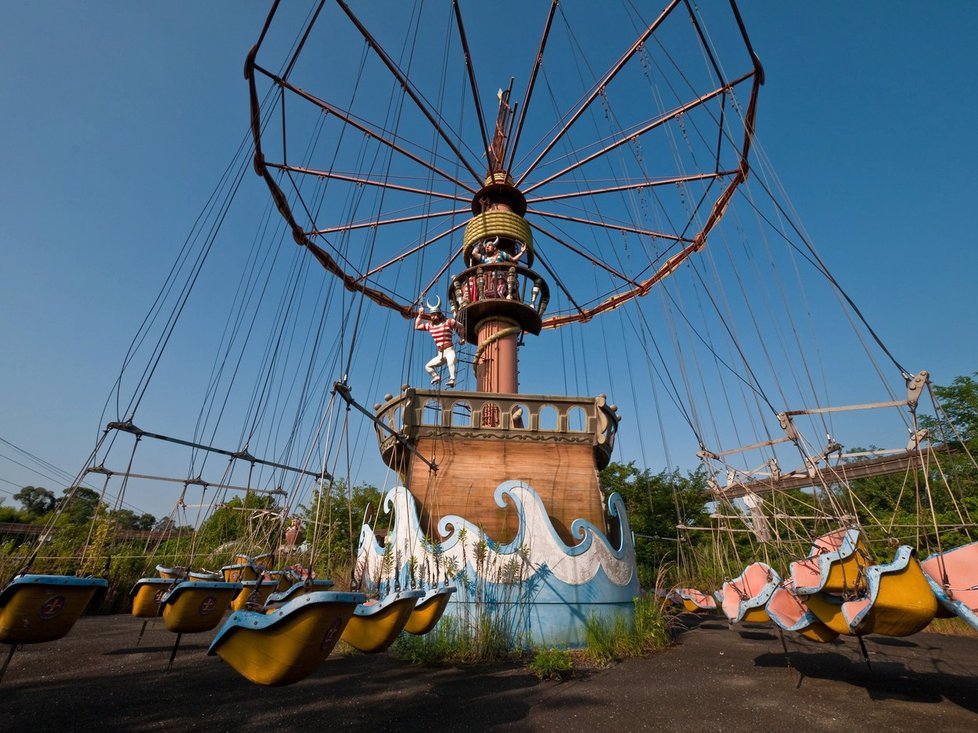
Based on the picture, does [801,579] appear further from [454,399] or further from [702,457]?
[454,399]

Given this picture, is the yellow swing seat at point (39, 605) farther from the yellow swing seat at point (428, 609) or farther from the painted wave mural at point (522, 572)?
the painted wave mural at point (522, 572)

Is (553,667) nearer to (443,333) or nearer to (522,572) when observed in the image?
(522,572)

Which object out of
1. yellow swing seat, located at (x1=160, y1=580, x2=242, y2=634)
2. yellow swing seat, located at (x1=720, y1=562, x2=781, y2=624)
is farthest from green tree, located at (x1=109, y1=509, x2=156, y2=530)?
yellow swing seat, located at (x1=720, y1=562, x2=781, y2=624)

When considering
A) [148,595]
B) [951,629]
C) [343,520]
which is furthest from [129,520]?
[951,629]

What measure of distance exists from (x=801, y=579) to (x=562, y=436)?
16.6ft

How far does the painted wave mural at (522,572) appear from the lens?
28.3ft

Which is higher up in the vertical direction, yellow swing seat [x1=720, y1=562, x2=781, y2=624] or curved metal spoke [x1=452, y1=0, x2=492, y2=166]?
curved metal spoke [x1=452, y1=0, x2=492, y2=166]

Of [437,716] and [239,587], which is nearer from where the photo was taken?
[437,716]

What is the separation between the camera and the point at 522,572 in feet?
29.0

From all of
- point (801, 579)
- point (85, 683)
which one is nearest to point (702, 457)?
point (801, 579)

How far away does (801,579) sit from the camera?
873cm

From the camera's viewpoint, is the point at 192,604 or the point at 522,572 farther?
the point at 522,572

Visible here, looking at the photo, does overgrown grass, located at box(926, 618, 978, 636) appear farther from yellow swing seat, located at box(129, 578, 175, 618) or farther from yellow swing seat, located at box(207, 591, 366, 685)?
yellow swing seat, located at box(129, 578, 175, 618)

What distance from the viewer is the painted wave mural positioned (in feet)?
28.3
